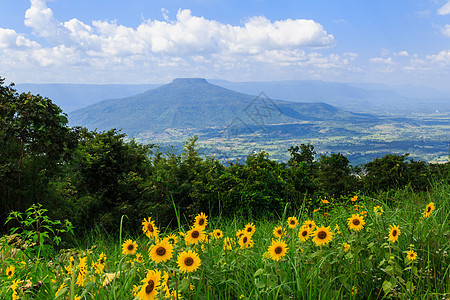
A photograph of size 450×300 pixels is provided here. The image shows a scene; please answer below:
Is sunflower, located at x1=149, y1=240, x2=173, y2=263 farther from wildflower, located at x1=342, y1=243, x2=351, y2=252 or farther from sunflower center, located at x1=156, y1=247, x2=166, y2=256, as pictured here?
wildflower, located at x1=342, y1=243, x2=351, y2=252

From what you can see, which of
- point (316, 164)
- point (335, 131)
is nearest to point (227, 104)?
point (335, 131)

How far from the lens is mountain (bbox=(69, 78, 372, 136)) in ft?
412

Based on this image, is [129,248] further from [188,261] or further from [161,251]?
[188,261]

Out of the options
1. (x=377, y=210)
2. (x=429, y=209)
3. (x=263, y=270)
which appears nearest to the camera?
(x=263, y=270)

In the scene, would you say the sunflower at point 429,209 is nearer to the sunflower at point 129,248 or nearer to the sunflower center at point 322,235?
the sunflower center at point 322,235

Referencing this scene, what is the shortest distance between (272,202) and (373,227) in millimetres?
4783

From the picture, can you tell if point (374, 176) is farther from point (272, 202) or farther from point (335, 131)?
point (335, 131)

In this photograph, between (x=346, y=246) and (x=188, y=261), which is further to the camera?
(x=346, y=246)

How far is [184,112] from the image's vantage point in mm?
159250

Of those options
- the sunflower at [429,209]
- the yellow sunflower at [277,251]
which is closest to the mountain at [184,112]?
the sunflower at [429,209]

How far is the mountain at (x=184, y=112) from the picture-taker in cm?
12556

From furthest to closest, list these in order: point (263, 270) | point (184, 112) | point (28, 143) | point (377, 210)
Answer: point (184, 112) → point (28, 143) → point (377, 210) → point (263, 270)

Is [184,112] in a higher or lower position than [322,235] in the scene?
lower

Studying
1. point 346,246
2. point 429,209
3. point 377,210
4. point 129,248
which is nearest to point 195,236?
point 129,248
